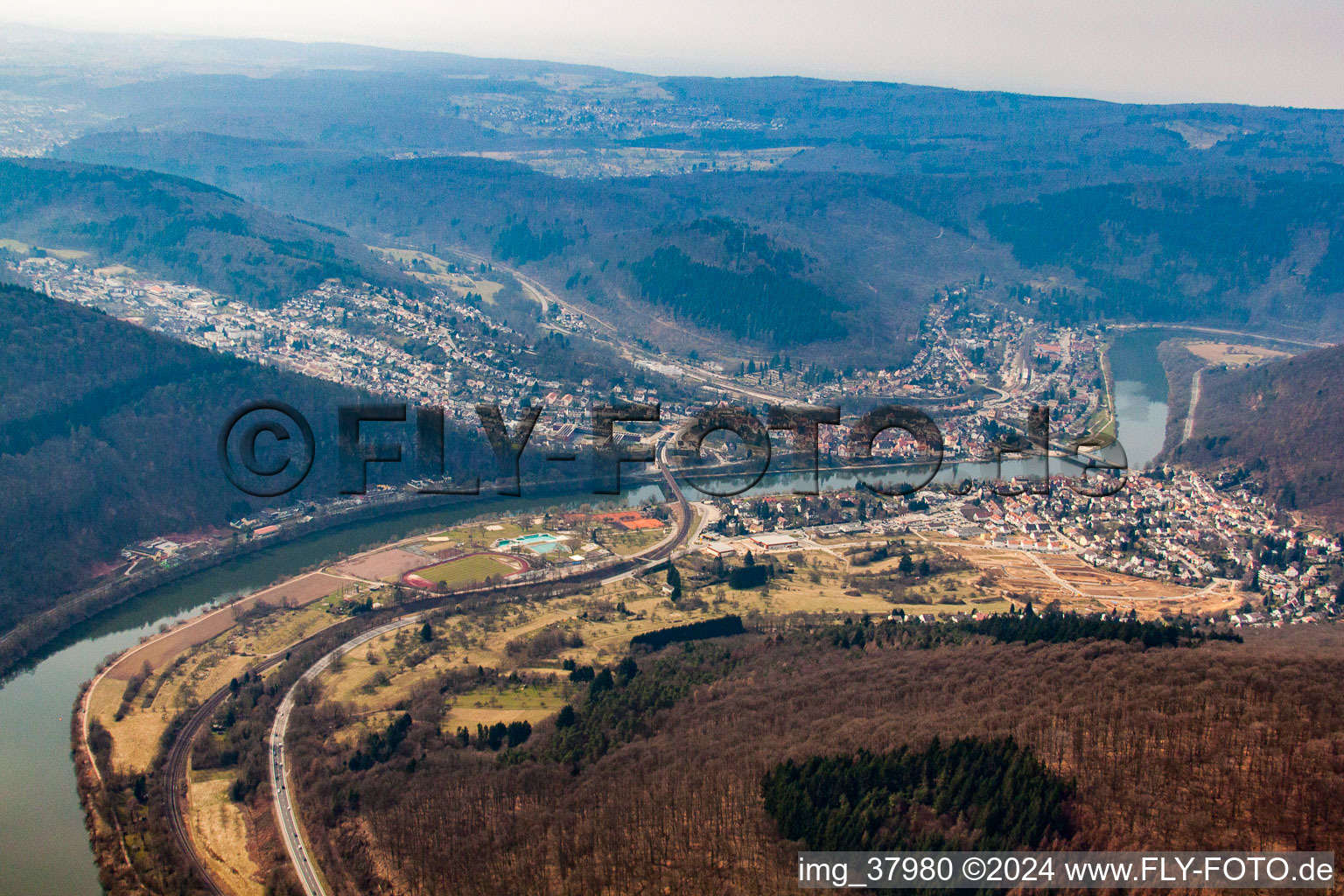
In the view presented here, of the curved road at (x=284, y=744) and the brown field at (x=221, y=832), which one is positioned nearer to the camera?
the brown field at (x=221, y=832)

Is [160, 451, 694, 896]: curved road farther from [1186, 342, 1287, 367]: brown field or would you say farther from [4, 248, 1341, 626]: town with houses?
[1186, 342, 1287, 367]: brown field

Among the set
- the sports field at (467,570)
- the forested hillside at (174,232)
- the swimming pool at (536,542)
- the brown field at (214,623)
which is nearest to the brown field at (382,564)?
the sports field at (467,570)

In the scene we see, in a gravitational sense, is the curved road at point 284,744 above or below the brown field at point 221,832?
above

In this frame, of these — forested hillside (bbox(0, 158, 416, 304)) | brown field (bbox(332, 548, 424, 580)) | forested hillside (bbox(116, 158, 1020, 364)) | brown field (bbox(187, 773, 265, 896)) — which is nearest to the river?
brown field (bbox(332, 548, 424, 580))

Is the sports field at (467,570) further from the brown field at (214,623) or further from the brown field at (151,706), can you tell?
the brown field at (151,706)

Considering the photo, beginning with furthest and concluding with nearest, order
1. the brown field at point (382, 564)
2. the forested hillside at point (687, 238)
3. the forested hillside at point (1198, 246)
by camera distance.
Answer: the forested hillside at point (1198, 246) → the forested hillside at point (687, 238) → the brown field at point (382, 564)

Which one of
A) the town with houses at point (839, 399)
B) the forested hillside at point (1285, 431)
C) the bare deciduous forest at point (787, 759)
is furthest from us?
the forested hillside at point (1285, 431)
